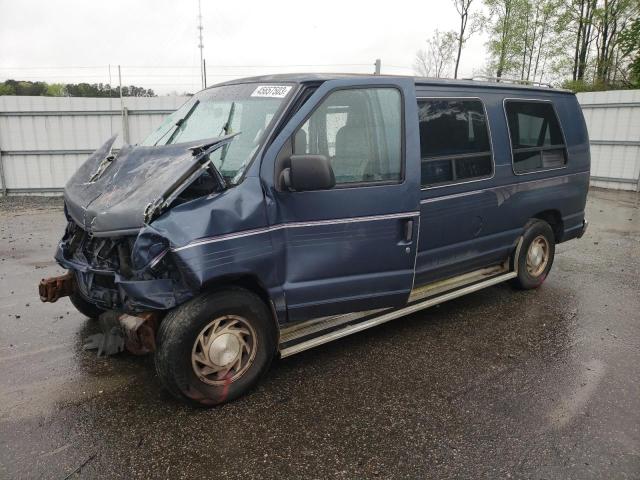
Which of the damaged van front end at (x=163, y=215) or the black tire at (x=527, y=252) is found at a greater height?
the damaged van front end at (x=163, y=215)

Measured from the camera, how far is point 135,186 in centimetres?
325

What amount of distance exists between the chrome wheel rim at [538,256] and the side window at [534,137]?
2.68 feet

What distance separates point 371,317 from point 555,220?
288 cm

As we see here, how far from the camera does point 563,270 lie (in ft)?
21.0

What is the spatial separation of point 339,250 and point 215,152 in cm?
110

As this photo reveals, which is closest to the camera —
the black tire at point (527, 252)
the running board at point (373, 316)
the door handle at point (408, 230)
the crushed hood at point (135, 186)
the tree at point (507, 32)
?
the crushed hood at point (135, 186)

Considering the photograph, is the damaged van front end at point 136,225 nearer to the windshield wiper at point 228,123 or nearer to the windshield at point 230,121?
the windshield at point 230,121

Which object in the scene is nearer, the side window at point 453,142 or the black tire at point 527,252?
the side window at point 453,142

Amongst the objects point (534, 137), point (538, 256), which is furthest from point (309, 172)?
point (538, 256)

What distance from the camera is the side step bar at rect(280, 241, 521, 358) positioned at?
3645mm

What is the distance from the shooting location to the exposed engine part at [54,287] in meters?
3.92

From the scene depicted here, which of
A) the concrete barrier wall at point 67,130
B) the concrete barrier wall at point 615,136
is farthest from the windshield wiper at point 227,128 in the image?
the concrete barrier wall at point 615,136

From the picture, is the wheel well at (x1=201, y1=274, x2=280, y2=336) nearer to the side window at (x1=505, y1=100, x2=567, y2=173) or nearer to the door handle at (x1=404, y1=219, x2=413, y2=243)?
the door handle at (x1=404, y1=219, x2=413, y2=243)

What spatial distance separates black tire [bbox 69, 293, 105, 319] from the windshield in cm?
150
